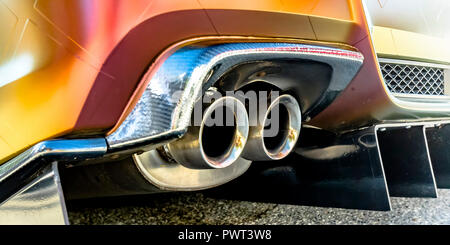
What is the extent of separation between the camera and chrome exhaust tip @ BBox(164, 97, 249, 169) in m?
1.02

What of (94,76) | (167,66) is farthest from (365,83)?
(94,76)

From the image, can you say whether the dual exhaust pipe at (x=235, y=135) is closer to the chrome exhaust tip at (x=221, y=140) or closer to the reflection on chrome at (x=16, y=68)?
the chrome exhaust tip at (x=221, y=140)

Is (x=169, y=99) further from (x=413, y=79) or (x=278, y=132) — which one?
(x=413, y=79)

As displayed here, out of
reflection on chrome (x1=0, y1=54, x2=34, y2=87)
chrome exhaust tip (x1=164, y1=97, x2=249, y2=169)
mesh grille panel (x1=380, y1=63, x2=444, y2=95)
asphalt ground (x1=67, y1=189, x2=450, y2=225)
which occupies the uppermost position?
mesh grille panel (x1=380, y1=63, x2=444, y2=95)

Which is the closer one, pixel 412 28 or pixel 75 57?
pixel 75 57

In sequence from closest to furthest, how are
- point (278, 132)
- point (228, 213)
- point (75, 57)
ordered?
point (75, 57), point (278, 132), point (228, 213)

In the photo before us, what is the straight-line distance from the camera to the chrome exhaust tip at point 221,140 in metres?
1.02

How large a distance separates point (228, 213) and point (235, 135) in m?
0.78

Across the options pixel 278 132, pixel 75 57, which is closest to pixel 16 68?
pixel 75 57

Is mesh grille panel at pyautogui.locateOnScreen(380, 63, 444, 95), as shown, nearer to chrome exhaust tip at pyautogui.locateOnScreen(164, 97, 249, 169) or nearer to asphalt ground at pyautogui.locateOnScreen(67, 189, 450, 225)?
asphalt ground at pyautogui.locateOnScreen(67, 189, 450, 225)

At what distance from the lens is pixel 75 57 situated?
2.40 ft

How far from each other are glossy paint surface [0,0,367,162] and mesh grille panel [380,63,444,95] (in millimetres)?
970

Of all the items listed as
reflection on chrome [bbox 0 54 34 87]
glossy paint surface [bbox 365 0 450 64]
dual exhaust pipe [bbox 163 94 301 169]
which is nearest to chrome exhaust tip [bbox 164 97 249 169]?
dual exhaust pipe [bbox 163 94 301 169]
